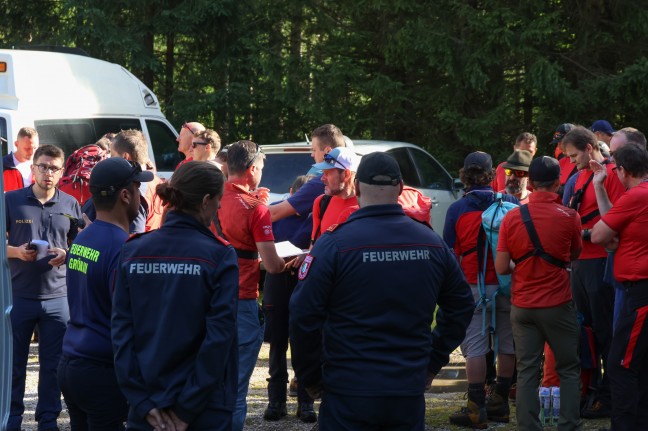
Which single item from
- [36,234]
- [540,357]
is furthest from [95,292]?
[540,357]

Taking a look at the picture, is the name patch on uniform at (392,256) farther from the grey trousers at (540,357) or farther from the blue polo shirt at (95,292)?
the grey trousers at (540,357)

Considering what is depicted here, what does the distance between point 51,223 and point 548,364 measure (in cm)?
380

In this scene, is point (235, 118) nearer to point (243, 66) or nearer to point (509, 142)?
point (243, 66)

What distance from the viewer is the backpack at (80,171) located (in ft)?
24.9

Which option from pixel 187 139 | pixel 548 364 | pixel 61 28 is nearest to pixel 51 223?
pixel 187 139

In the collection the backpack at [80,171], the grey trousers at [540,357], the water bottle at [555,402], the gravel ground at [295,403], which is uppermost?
the backpack at [80,171]

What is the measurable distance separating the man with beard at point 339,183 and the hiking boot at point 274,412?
1723mm

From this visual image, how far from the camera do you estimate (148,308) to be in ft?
13.2

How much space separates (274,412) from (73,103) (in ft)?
19.1

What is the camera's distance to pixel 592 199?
7.32 metres

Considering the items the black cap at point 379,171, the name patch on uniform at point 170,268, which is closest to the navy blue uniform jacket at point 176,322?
the name patch on uniform at point 170,268

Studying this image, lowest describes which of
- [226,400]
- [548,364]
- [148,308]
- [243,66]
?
[548,364]

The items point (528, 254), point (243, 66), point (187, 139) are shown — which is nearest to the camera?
point (528, 254)

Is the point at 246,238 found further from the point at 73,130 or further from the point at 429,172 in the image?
the point at 429,172
